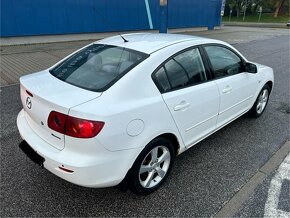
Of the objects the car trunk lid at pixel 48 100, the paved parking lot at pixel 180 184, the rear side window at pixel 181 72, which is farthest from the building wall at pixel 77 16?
the rear side window at pixel 181 72

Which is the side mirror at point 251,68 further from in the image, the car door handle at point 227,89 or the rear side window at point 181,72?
the rear side window at point 181,72

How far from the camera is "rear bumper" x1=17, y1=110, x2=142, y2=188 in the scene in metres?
2.22

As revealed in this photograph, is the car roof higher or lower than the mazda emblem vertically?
higher

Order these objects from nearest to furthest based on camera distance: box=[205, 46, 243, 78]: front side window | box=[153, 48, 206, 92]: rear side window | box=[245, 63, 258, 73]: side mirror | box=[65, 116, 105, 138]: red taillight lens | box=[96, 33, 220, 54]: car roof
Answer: box=[65, 116, 105, 138]: red taillight lens, box=[153, 48, 206, 92]: rear side window, box=[96, 33, 220, 54]: car roof, box=[205, 46, 243, 78]: front side window, box=[245, 63, 258, 73]: side mirror

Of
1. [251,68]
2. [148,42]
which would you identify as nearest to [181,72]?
[148,42]

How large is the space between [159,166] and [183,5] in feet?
58.7

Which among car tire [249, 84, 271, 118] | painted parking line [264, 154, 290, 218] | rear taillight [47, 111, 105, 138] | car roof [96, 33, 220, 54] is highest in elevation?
car roof [96, 33, 220, 54]

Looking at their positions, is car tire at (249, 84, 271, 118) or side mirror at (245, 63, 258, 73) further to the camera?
car tire at (249, 84, 271, 118)

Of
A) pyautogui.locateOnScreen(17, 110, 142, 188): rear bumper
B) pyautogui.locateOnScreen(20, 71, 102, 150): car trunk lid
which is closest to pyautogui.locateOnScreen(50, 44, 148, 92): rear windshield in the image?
pyautogui.locateOnScreen(20, 71, 102, 150): car trunk lid

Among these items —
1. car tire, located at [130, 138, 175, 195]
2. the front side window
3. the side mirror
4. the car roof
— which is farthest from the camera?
the side mirror

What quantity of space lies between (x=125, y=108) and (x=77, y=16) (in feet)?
38.2

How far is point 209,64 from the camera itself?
131 inches

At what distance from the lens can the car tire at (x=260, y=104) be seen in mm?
4591

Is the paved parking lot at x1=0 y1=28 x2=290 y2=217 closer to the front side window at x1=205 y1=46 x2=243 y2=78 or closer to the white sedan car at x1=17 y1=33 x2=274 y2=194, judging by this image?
the white sedan car at x1=17 y1=33 x2=274 y2=194
